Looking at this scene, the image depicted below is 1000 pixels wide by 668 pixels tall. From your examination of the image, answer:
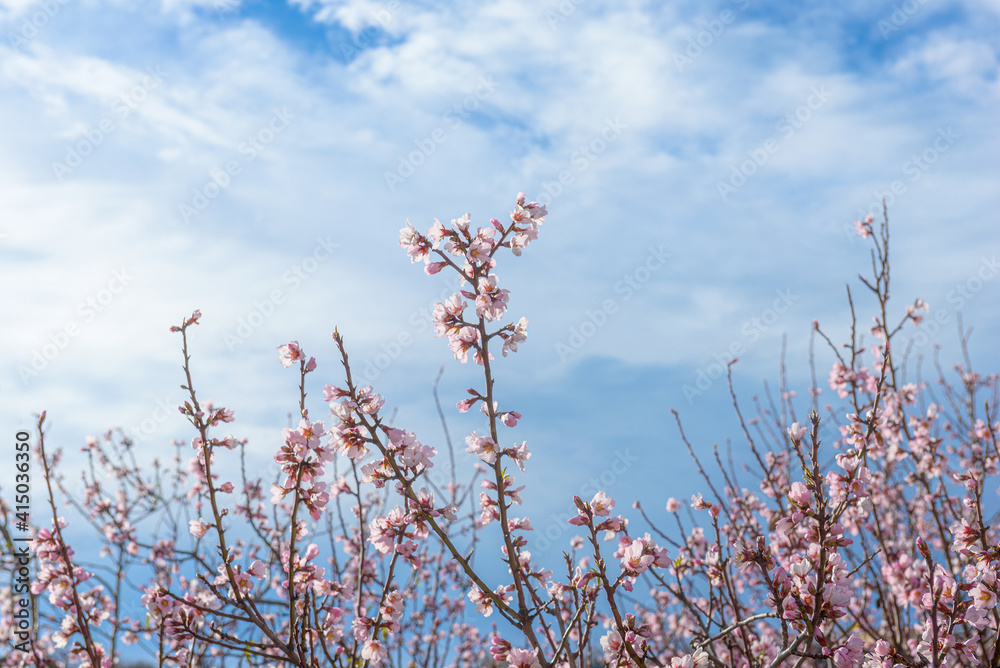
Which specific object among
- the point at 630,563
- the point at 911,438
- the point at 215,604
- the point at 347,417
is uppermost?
the point at 911,438

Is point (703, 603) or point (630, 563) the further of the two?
point (703, 603)

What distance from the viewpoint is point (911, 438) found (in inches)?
215

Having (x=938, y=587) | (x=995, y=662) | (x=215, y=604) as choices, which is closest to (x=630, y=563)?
(x=938, y=587)

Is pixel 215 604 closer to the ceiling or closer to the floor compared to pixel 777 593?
closer to the ceiling

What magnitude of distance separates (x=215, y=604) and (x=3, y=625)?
345 centimetres

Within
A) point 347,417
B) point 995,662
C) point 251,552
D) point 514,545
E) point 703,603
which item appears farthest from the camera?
point 251,552

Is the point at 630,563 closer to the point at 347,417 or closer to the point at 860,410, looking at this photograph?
the point at 347,417

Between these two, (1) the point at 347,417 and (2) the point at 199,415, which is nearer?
(1) the point at 347,417

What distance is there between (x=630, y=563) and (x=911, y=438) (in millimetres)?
3826

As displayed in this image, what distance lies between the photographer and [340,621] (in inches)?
137

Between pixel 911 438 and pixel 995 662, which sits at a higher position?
pixel 911 438

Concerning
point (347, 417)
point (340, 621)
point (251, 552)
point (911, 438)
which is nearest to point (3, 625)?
point (251, 552)

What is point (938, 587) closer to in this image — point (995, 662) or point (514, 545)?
point (995, 662)

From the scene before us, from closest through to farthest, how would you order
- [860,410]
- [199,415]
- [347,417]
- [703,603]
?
[347,417]
[199,415]
[860,410]
[703,603]
